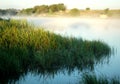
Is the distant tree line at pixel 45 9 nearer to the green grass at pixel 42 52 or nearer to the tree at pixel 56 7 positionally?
the tree at pixel 56 7

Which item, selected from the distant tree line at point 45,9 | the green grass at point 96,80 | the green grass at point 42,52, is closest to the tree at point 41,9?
the distant tree line at point 45,9

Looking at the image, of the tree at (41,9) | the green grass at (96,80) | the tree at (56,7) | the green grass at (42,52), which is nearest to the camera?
the green grass at (96,80)

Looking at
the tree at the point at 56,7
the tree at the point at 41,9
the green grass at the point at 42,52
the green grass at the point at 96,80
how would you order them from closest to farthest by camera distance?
1. the green grass at the point at 96,80
2. the green grass at the point at 42,52
3. the tree at the point at 41,9
4. the tree at the point at 56,7

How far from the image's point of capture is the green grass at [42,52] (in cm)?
894

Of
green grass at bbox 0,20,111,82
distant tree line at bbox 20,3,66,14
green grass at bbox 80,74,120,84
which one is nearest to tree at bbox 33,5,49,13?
distant tree line at bbox 20,3,66,14

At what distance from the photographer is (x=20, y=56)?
9.52 metres

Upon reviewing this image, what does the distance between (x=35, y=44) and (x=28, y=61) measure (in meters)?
1.34

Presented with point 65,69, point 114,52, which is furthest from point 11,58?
point 114,52

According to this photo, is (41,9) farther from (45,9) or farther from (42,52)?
(42,52)

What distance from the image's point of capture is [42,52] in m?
10.3

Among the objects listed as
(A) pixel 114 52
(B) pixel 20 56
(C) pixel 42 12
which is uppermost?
(B) pixel 20 56

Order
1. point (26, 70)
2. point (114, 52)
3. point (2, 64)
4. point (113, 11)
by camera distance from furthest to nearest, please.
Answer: point (113, 11), point (114, 52), point (26, 70), point (2, 64)

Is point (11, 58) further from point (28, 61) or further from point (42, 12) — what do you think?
point (42, 12)

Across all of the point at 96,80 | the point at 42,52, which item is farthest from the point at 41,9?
the point at 96,80
